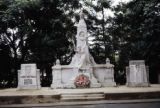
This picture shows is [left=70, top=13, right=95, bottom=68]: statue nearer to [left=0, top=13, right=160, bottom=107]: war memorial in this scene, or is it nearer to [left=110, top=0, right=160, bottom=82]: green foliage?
[left=0, top=13, right=160, bottom=107]: war memorial

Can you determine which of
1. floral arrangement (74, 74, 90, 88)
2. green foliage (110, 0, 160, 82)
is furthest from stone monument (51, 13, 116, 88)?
green foliage (110, 0, 160, 82)

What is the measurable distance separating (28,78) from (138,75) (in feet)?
28.4

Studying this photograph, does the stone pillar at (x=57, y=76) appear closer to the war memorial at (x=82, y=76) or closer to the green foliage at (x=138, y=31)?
the war memorial at (x=82, y=76)

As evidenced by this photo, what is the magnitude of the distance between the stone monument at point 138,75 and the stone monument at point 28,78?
7289mm

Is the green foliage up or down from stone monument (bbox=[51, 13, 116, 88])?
up

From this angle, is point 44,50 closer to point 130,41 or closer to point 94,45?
point 94,45

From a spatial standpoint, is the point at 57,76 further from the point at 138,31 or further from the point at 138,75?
the point at 138,31

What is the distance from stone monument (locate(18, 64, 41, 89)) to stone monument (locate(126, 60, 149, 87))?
7.29m

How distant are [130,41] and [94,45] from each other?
4022 mm

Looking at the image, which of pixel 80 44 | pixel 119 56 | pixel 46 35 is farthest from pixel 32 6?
pixel 119 56

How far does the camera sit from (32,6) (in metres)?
28.7

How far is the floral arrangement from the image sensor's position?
22.4 metres

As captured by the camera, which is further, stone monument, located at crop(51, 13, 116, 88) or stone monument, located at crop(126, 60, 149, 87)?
stone monument, located at crop(51, 13, 116, 88)

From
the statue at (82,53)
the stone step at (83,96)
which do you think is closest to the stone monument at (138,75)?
the statue at (82,53)
